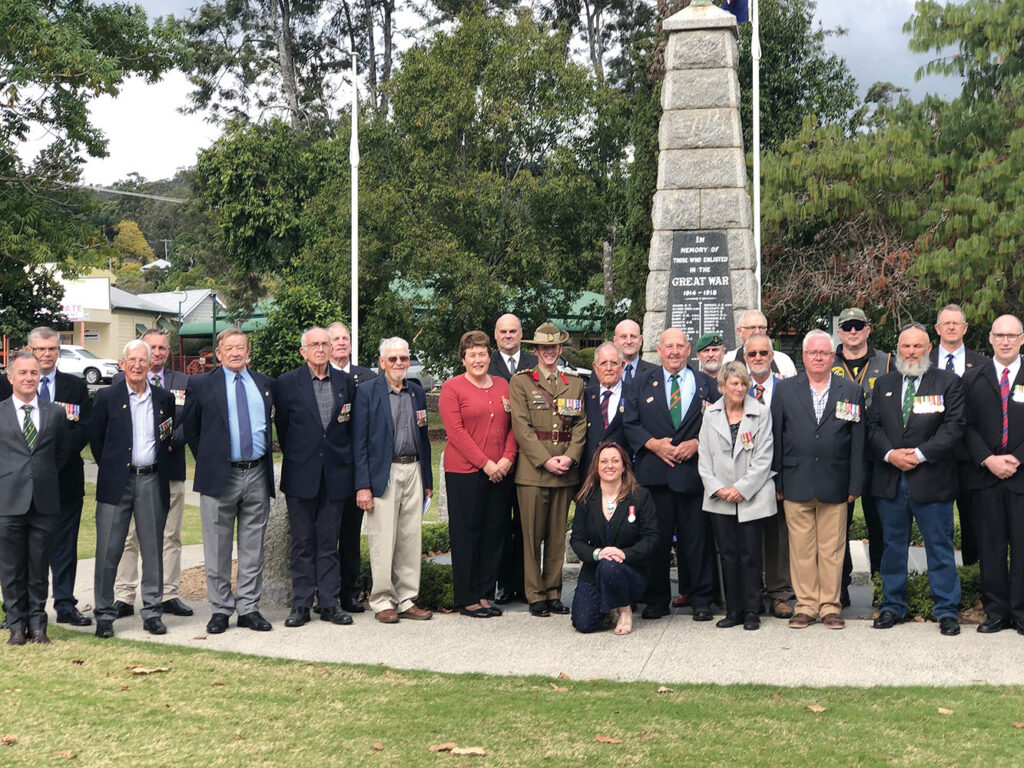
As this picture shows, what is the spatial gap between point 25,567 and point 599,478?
3.58m

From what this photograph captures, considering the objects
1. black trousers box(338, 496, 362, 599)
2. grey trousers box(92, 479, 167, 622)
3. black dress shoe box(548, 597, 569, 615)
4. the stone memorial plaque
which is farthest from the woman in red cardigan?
the stone memorial plaque

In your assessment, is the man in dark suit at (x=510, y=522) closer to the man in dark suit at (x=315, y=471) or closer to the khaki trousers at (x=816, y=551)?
the man in dark suit at (x=315, y=471)

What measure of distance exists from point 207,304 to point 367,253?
136ft

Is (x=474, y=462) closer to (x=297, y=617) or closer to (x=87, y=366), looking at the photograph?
(x=297, y=617)

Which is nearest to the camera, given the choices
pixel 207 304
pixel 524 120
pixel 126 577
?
pixel 126 577

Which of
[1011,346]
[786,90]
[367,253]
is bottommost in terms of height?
[1011,346]

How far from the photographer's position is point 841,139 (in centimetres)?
2119

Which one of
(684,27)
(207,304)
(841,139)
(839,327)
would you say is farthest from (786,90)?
(207,304)

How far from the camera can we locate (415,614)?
26.1ft

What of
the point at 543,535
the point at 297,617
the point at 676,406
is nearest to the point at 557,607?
the point at 543,535

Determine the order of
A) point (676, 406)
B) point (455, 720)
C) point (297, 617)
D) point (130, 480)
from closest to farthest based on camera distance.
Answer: point (455, 720), point (130, 480), point (297, 617), point (676, 406)

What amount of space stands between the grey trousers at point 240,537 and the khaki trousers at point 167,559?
Answer: 1.86 feet

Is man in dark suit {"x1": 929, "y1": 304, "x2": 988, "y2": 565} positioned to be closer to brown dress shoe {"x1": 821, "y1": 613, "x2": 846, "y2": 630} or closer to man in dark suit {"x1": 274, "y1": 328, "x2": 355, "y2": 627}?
brown dress shoe {"x1": 821, "y1": 613, "x2": 846, "y2": 630}

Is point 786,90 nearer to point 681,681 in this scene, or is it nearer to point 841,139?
point 841,139
